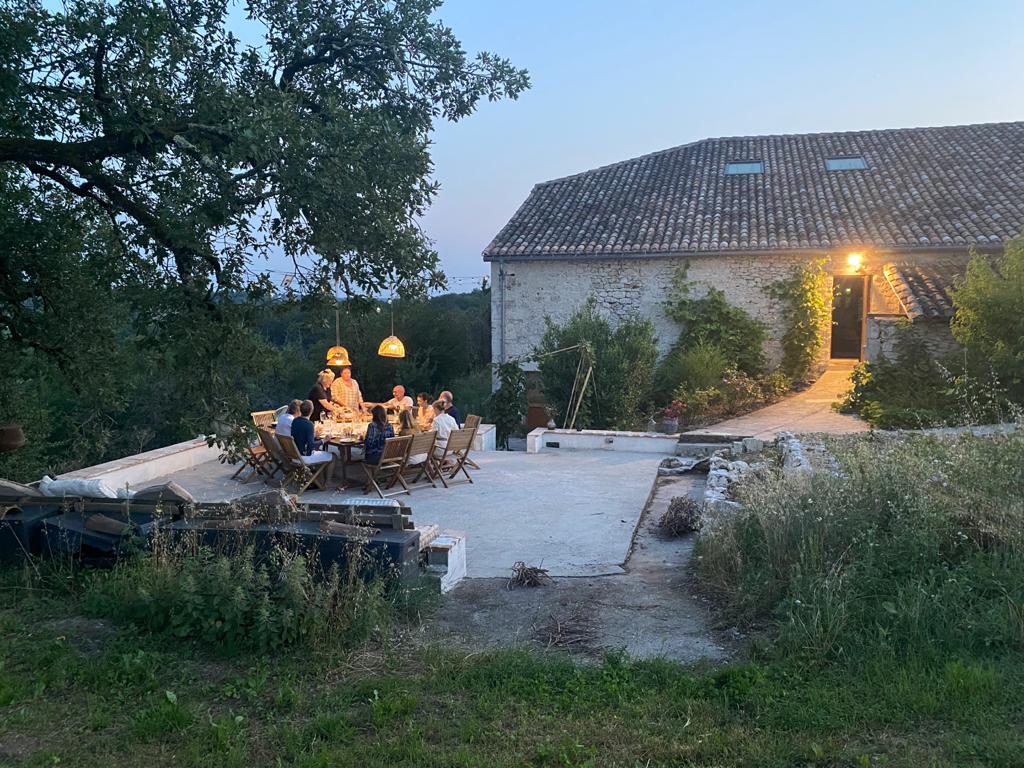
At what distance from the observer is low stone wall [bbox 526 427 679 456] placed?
12.0 metres

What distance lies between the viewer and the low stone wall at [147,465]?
9297 mm

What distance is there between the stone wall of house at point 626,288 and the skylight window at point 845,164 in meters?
3.88

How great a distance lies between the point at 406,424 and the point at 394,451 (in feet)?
4.60

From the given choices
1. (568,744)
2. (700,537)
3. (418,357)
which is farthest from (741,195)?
(568,744)

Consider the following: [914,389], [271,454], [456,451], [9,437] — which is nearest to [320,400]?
[271,454]

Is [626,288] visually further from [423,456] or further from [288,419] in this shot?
[288,419]

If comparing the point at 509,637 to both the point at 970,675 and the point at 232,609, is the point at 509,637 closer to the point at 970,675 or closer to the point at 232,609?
the point at 232,609

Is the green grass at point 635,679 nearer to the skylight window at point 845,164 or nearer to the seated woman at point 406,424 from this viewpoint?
the seated woman at point 406,424

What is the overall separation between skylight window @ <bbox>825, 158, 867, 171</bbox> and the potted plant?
9113 millimetres

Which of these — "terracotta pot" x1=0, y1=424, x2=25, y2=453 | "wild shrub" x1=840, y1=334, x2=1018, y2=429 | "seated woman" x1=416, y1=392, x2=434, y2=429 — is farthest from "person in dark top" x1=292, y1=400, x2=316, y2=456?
"wild shrub" x1=840, y1=334, x2=1018, y2=429

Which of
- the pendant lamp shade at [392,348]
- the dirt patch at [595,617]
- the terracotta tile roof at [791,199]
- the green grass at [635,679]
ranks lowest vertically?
the dirt patch at [595,617]

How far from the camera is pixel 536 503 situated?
8625 millimetres

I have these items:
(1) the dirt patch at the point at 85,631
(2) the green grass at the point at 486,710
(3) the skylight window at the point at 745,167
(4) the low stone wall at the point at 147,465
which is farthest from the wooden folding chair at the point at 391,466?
(3) the skylight window at the point at 745,167

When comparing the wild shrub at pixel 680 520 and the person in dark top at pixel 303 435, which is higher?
the person in dark top at pixel 303 435
